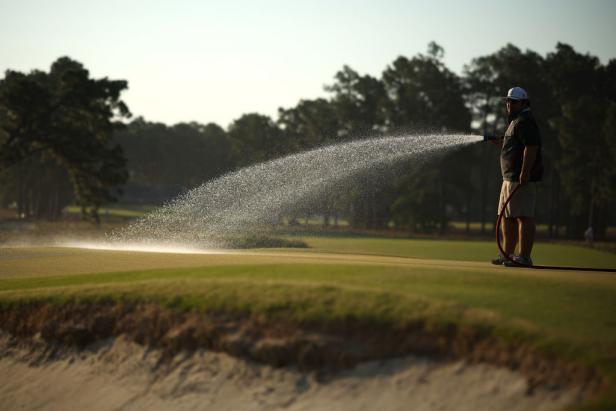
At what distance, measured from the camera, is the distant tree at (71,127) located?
55.5m

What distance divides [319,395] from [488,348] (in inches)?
90.5

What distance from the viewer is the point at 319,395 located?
9297mm

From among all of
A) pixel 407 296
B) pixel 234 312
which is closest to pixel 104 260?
pixel 234 312

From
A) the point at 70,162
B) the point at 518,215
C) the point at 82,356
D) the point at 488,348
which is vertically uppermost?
the point at 70,162

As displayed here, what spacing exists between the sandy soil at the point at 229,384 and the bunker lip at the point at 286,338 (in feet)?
0.50

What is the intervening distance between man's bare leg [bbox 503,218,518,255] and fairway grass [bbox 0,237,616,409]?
108 cm

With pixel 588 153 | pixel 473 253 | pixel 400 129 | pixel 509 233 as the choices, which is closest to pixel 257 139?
pixel 400 129

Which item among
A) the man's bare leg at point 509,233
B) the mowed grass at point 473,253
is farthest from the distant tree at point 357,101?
the man's bare leg at point 509,233

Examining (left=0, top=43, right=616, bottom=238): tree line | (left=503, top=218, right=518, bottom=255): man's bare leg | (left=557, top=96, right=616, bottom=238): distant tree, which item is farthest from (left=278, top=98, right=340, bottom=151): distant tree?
(left=503, top=218, right=518, bottom=255): man's bare leg

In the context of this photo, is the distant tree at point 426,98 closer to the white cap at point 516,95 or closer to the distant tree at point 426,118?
the distant tree at point 426,118

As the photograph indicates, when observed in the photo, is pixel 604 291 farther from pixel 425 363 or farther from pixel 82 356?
pixel 82 356

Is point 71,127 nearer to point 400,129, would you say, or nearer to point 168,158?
point 400,129

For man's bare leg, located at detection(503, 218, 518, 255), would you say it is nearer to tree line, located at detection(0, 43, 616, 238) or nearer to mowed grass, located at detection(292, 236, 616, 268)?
mowed grass, located at detection(292, 236, 616, 268)

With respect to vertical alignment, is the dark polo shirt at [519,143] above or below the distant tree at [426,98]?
below
